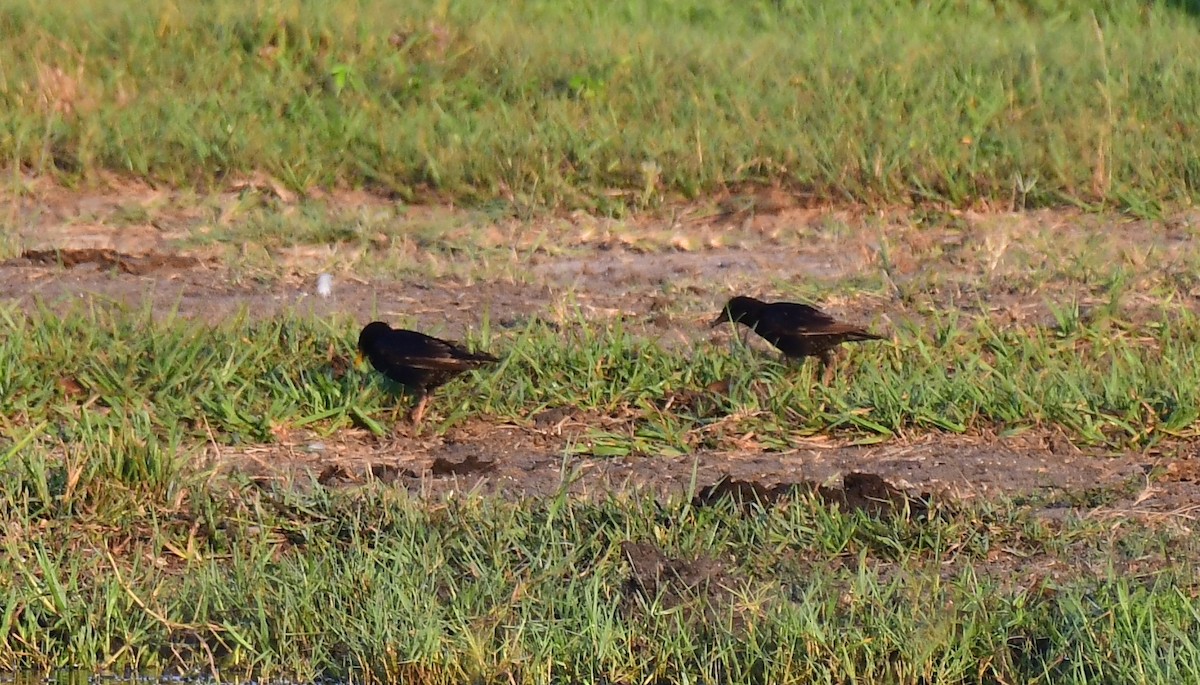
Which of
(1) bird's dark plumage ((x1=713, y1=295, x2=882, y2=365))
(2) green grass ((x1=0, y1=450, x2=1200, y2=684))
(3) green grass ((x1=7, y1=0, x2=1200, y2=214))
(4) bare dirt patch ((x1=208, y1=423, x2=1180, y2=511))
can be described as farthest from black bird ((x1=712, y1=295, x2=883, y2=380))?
→ (3) green grass ((x1=7, y1=0, x2=1200, y2=214))

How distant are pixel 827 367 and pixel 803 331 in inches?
7.9

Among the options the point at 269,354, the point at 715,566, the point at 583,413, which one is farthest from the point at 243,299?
the point at 715,566

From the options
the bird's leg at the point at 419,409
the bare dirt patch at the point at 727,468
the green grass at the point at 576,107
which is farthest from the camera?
the green grass at the point at 576,107

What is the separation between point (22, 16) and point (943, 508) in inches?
260

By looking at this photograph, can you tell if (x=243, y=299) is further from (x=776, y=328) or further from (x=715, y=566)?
(x=715, y=566)

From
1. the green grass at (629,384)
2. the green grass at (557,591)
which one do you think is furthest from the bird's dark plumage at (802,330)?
the green grass at (557,591)

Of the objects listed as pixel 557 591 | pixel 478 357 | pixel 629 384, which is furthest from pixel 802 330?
pixel 557 591

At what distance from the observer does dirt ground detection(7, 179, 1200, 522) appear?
5.86 meters

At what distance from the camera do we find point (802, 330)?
253 inches

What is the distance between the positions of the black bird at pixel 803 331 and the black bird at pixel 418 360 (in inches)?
38.7

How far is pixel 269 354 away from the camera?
6.66m

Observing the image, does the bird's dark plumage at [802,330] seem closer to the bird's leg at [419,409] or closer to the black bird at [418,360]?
the black bird at [418,360]

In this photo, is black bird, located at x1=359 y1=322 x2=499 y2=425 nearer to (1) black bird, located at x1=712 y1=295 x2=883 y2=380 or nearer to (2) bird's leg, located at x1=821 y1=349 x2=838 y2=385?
(1) black bird, located at x1=712 y1=295 x2=883 y2=380

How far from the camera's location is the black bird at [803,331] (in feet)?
21.1
